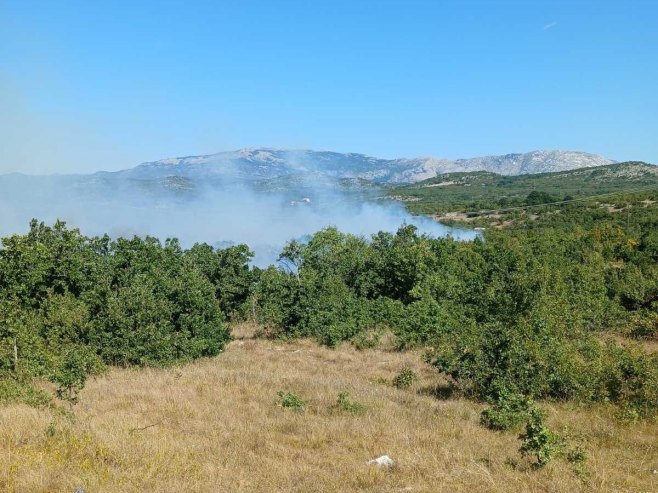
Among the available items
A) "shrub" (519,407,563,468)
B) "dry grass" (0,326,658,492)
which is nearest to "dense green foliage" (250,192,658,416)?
"dry grass" (0,326,658,492)

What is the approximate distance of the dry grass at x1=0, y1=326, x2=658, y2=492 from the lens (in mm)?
7230

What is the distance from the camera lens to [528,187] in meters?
165

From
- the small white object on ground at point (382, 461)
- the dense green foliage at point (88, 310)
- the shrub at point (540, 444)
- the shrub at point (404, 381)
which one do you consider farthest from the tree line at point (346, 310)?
the small white object on ground at point (382, 461)

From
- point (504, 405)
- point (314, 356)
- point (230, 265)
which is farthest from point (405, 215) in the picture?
point (504, 405)

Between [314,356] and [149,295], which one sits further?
[314,356]

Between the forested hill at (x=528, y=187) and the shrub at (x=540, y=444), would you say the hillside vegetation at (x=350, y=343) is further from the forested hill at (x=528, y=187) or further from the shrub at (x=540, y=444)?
the forested hill at (x=528, y=187)

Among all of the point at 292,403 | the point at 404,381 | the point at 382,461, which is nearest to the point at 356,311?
the point at 404,381

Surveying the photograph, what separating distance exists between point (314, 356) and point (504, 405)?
12.0m

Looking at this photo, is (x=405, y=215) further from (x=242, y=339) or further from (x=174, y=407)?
(x=174, y=407)

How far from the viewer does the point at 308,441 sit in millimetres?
9547

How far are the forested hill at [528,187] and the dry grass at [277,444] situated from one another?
342 ft

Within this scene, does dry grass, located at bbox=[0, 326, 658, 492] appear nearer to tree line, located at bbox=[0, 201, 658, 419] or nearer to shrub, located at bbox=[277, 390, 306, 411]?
shrub, located at bbox=[277, 390, 306, 411]

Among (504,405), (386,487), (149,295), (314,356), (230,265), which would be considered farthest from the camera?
(230,265)

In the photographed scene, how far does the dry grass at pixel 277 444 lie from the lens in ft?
23.7
